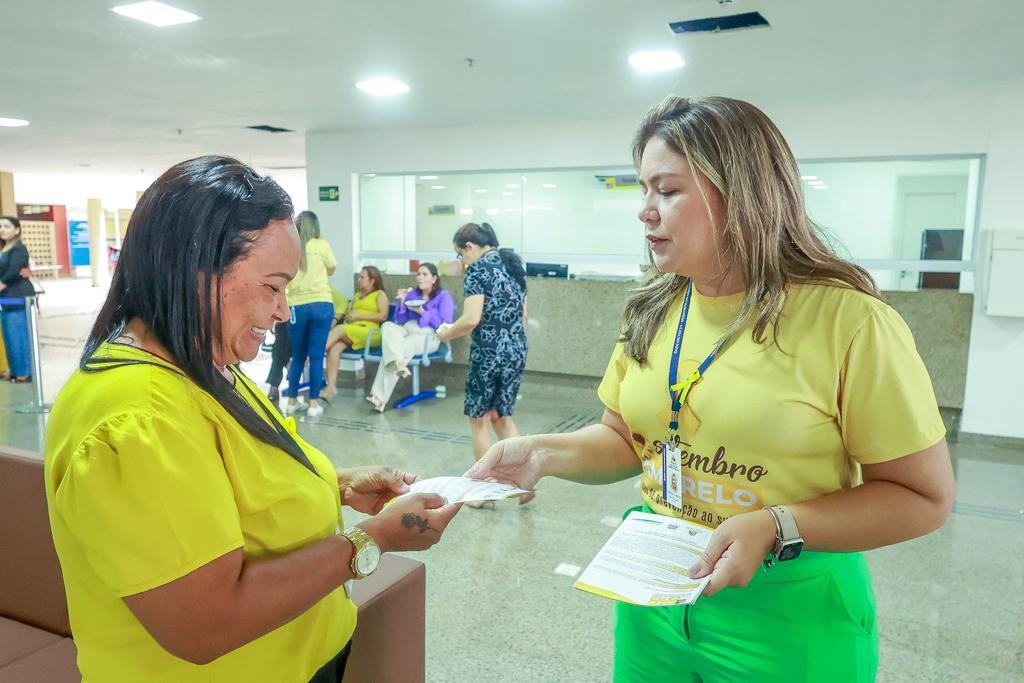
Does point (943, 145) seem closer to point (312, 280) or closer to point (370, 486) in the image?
point (312, 280)

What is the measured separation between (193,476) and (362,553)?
282 millimetres

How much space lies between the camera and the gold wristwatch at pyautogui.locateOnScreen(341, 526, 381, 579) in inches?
40.8

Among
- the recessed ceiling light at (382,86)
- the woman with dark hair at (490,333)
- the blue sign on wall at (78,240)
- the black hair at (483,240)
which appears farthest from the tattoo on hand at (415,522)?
the blue sign on wall at (78,240)

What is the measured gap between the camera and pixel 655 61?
4551mm

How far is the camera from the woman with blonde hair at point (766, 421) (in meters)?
1.02

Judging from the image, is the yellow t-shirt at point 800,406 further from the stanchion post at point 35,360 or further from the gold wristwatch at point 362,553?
the stanchion post at point 35,360

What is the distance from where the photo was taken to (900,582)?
9.77 feet

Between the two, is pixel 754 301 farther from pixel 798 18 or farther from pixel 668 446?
pixel 798 18

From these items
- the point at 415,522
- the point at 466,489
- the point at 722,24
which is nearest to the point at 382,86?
the point at 722,24

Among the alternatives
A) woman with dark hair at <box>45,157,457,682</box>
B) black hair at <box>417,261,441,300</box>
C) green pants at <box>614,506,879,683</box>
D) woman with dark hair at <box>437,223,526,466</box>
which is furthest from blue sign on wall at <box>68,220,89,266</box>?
green pants at <box>614,506,879,683</box>

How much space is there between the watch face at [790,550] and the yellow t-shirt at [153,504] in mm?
675

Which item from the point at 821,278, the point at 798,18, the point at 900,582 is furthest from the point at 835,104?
the point at 821,278

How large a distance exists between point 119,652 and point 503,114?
232 inches

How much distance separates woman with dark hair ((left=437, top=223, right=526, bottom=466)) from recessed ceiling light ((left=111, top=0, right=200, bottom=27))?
1.81 meters
